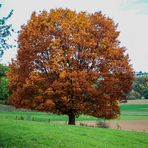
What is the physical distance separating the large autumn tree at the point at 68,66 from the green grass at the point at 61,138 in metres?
11.3

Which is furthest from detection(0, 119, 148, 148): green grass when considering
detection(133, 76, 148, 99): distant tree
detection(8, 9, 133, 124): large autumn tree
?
detection(133, 76, 148, 99): distant tree

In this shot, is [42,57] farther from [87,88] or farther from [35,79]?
[87,88]

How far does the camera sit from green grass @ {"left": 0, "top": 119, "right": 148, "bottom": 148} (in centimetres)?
2392

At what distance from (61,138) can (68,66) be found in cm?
1908

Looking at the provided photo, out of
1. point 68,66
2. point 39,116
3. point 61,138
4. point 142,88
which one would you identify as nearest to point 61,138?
point 61,138

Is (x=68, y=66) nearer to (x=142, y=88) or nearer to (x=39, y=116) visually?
(x=39, y=116)

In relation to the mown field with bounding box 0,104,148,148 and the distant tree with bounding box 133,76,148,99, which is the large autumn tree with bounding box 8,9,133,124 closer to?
the mown field with bounding box 0,104,148,148

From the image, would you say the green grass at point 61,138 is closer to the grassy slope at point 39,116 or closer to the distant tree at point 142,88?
the grassy slope at point 39,116

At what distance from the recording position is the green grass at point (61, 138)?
23.9 metres

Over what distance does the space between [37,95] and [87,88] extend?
5.62 metres

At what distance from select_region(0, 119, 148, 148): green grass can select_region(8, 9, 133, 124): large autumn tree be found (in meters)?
11.3

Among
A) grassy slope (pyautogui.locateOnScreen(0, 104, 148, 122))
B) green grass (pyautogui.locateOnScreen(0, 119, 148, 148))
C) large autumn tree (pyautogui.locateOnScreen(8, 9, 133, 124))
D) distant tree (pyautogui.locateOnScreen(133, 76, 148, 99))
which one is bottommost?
green grass (pyautogui.locateOnScreen(0, 119, 148, 148))

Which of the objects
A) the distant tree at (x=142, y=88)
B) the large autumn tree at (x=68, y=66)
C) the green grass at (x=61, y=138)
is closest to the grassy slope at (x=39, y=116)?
the large autumn tree at (x=68, y=66)

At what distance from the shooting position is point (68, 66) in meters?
45.2
